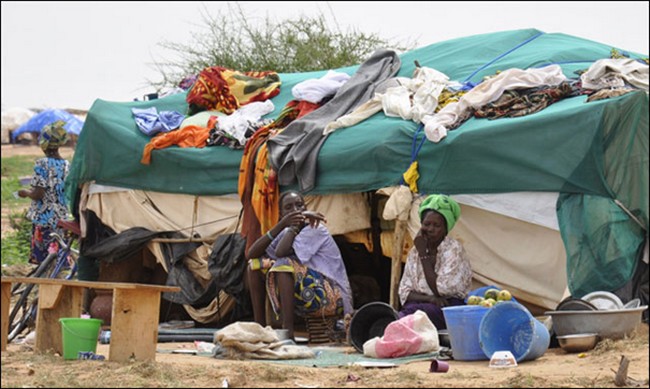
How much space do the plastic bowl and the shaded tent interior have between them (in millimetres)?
530

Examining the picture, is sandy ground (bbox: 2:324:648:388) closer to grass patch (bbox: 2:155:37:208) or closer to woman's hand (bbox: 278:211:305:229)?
woman's hand (bbox: 278:211:305:229)

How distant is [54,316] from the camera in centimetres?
734

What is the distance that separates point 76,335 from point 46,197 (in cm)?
391

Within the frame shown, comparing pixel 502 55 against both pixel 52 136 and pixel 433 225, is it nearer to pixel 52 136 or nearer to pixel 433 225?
pixel 433 225

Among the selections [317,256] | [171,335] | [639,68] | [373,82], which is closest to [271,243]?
[317,256]

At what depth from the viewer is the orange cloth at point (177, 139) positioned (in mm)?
10062

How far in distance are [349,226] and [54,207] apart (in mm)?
3057

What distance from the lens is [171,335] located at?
8828 millimetres

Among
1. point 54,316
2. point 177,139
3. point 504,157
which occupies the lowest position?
point 54,316

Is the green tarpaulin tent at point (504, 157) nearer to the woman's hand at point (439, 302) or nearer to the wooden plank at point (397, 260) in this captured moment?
the wooden plank at point (397, 260)

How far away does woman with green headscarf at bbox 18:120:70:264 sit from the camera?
10.2m

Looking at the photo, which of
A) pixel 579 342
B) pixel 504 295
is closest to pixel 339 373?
pixel 504 295

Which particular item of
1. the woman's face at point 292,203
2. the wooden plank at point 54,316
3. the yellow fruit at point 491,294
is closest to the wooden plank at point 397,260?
the woman's face at point 292,203

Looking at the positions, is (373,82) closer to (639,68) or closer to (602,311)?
(639,68)
